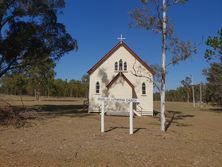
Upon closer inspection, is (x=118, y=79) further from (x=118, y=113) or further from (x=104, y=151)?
(x=104, y=151)

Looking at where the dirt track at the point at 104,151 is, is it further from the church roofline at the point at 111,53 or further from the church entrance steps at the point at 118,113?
the church roofline at the point at 111,53

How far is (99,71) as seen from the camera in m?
36.2

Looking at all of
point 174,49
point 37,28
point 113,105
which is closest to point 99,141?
point 174,49

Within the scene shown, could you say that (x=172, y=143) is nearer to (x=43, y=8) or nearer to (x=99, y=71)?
(x=43, y=8)

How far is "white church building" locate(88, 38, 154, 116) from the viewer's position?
3488 centimetres

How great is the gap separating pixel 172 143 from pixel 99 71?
918 inches

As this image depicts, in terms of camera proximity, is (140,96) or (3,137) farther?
(140,96)

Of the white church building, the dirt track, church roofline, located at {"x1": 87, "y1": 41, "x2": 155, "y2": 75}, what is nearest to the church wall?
the white church building

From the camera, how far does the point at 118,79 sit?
3450 centimetres

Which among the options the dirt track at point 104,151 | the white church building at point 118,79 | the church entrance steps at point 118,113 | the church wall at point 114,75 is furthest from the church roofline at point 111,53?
the dirt track at point 104,151

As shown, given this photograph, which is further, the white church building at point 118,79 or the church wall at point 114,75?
the church wall at point 114,75

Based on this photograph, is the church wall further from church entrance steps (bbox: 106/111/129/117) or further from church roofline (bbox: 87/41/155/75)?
church entrance steps (bbox: 106/111/129/117)

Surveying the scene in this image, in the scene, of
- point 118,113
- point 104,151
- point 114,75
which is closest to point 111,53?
point 114,75

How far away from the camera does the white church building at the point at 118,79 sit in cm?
3488
